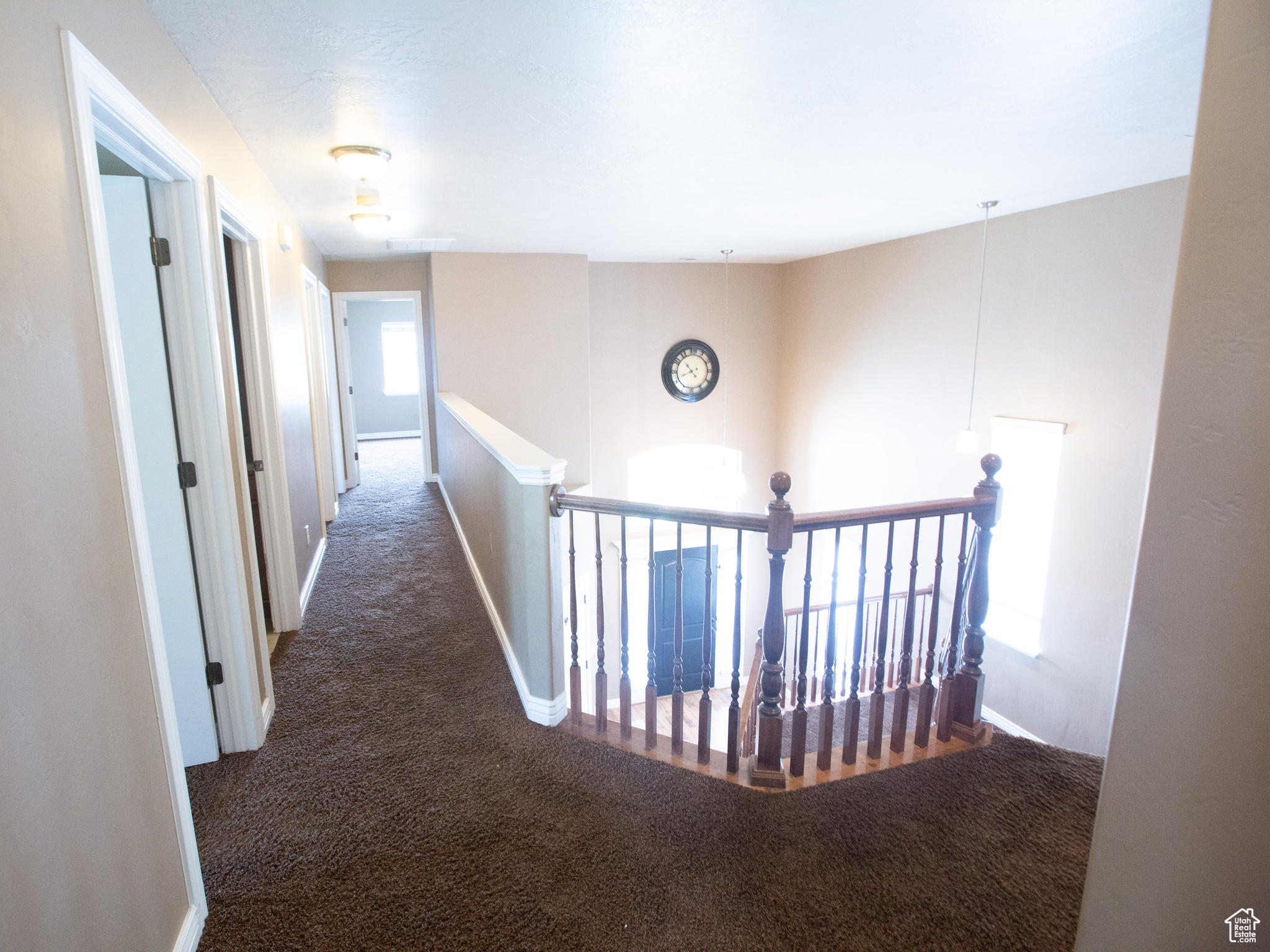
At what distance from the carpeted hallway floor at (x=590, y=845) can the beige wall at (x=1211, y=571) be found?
3.11 feet

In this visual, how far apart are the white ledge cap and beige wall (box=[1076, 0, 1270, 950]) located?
1.85 metres

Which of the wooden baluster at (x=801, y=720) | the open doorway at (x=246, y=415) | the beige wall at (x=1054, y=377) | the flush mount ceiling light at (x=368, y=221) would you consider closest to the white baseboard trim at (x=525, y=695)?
the wooden baluster at (x=801, y=720)

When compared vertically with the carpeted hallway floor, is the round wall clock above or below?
above

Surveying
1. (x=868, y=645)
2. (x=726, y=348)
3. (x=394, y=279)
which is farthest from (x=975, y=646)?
(x=394, y=279)

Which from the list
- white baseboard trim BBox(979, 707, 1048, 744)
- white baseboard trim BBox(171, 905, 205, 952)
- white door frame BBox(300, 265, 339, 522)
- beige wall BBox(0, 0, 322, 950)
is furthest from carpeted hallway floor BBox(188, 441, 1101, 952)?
white door frame BBox(300, 265, 339, 522)

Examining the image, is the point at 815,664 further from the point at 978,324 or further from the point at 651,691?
the point at 978,324

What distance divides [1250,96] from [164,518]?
2640mm

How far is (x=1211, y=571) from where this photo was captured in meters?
0.80

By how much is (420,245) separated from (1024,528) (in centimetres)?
520

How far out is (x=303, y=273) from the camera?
470cm

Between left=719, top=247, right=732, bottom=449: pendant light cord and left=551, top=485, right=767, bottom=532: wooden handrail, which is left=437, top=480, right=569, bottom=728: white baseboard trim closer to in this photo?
left=551, top=485, right=767, bottom=532: wooden handrail

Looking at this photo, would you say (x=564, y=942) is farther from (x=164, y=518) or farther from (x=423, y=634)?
(x=423, y=634)

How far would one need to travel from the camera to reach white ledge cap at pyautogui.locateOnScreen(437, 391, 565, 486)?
8.07 feet

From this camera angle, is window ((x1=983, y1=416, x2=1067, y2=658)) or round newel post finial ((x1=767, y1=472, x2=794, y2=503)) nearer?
round newel post finial ((x1=767, y1=472, x2=794, y2=503))
